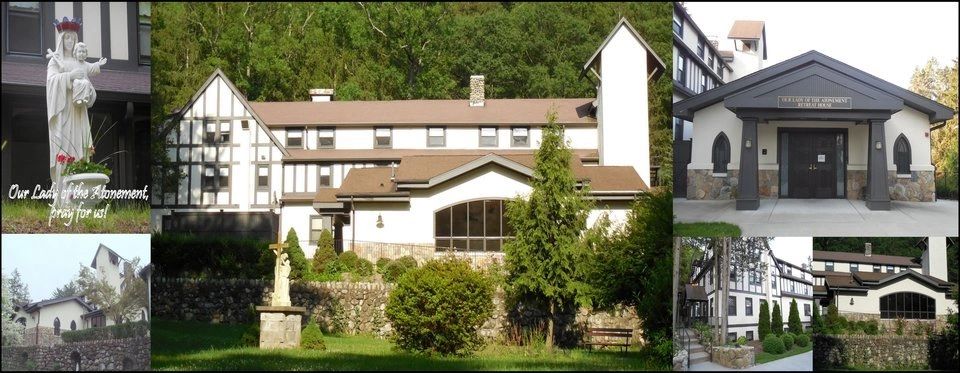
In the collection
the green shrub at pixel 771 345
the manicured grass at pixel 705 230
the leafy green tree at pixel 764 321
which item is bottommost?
the green shrub at pixel 771 345

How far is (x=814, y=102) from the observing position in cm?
1355

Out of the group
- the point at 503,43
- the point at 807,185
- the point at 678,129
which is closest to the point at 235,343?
→ the point at 503,43

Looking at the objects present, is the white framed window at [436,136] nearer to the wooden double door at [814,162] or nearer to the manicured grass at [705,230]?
the manicured grass at [705,230]

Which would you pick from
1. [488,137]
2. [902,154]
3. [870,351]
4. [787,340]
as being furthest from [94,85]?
[870,351]

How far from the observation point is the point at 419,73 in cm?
1485

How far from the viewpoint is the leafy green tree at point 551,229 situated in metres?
14.2

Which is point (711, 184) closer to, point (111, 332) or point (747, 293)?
point (747, 293)

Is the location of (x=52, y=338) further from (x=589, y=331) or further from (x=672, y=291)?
(x=672, y=291)

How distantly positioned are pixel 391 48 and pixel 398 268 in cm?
269

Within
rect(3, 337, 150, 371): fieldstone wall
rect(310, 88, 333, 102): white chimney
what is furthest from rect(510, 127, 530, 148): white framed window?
rect(3, 337, 150, 371): fieldstone wall

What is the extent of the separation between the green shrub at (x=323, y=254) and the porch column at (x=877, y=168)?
20.4 feet

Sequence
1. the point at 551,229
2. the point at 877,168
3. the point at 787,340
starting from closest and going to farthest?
the point at 877,168
the point at 787,340
the point at 551,229

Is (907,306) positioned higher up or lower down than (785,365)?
higher up

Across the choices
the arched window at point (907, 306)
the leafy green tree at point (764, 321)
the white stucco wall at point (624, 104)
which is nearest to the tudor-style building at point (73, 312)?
the white stucco wall at point (624, 104)
